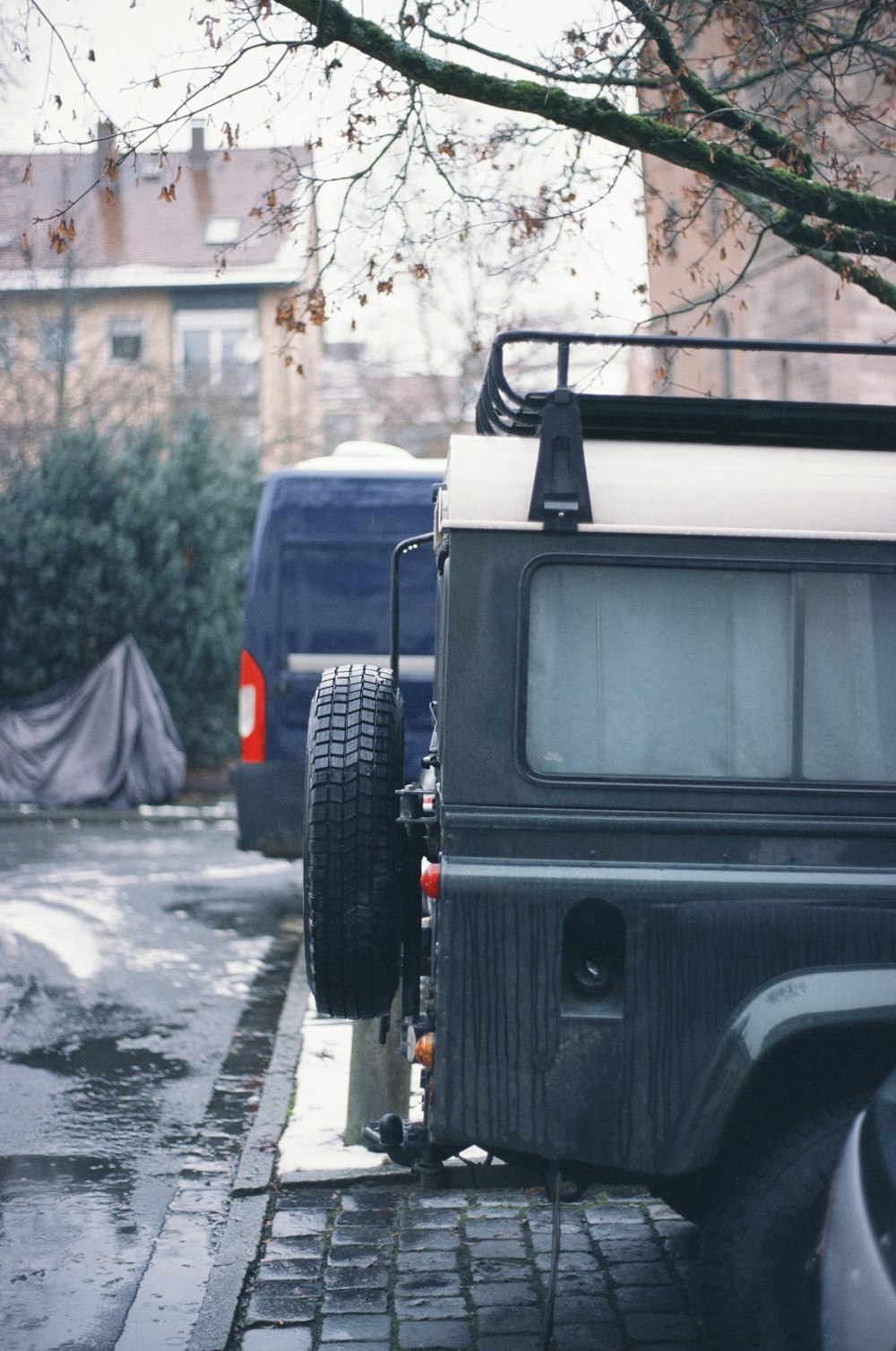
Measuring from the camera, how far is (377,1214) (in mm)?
5086

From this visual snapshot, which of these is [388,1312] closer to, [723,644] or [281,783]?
[723,644]

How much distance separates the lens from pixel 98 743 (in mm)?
17484

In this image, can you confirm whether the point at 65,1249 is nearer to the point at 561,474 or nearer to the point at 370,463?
the point at 561,474

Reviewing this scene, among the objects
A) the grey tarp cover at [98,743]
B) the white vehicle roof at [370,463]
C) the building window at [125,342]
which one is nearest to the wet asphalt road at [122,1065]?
the white vehicle roof at [370,463]

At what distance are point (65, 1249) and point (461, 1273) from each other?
1335 mm

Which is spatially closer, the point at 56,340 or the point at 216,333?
the point at 56,340

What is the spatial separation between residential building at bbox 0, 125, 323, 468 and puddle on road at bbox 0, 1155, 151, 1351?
3.69m

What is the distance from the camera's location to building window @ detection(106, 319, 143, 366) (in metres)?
25.1

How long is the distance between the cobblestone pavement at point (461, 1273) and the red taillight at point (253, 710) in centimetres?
Result: 479

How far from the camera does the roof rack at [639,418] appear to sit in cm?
352

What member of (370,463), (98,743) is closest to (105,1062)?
(370,463)

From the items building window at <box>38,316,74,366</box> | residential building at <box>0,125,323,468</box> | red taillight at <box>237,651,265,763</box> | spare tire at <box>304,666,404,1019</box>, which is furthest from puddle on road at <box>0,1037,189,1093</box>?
building window at <box>38,316,74,366</box>

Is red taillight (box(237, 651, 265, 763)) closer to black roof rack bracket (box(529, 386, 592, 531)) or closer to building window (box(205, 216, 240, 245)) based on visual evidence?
black roof rack bracket (box(529, 386, 592, 531))

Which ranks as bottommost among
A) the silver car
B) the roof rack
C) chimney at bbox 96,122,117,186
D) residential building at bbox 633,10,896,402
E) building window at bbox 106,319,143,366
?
the silver car
